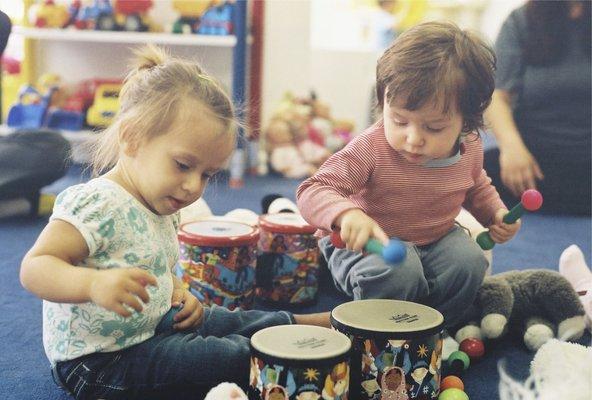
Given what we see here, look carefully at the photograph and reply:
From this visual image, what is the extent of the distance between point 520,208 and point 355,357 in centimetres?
35

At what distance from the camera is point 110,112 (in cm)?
234

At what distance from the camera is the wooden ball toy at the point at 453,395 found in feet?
2.74

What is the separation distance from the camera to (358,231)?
0.81 meters

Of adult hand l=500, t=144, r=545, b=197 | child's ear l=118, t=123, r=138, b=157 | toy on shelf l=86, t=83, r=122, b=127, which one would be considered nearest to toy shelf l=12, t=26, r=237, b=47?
toy on shelf l=86, t=83, r=122, b=127

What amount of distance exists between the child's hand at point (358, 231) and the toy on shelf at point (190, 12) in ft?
5.54

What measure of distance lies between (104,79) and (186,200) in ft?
6.14

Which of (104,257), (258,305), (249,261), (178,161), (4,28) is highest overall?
(4,28)

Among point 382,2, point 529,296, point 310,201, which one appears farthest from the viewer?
point 382,2

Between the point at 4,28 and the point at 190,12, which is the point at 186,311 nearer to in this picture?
the point at 4,28

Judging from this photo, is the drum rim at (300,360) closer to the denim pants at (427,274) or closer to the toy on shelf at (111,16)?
the denim pants at (427,274)

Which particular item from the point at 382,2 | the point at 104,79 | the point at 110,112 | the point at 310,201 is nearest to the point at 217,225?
the point at 310,201

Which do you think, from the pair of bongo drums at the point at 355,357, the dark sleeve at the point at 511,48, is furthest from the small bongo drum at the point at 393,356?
the dark sleeve at the point at 511,48

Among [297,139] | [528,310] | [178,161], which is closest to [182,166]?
[178,161]

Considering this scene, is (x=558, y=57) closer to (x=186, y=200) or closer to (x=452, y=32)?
(x=452, y=32)
